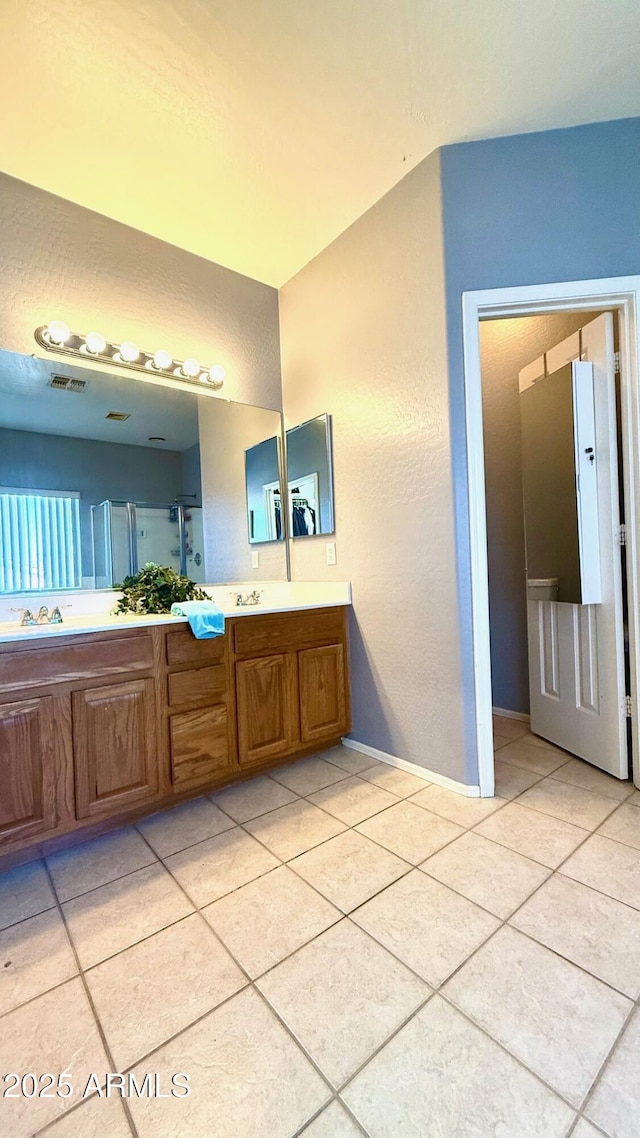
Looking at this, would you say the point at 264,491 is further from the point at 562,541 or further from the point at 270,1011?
the point at 270,1011

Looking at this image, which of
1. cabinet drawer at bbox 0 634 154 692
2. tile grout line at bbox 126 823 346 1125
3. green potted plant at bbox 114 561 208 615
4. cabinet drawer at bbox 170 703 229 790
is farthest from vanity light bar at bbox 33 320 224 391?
tile grout line at bbox 126 823 346 1125

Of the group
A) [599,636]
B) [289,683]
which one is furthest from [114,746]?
[599,636]

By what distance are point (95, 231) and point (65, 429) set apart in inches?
37.2

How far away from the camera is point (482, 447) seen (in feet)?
6.05

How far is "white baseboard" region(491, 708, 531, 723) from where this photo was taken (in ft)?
9.00

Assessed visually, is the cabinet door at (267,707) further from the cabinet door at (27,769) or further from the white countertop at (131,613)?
the cabinet door at (27,769)

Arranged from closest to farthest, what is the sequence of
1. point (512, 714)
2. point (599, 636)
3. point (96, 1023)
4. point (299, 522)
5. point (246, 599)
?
point (96, 1023) < point (599, 636) < point (246, 599) < point (299, 522) < point (512, 714)

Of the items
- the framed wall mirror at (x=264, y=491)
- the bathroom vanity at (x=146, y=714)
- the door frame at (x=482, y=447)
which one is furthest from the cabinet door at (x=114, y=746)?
the door frame at (x=482, y=447)

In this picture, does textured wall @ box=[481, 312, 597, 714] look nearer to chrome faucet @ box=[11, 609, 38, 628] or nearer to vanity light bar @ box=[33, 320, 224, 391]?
vanity light bar @ box=[33, 320, 224, 391]

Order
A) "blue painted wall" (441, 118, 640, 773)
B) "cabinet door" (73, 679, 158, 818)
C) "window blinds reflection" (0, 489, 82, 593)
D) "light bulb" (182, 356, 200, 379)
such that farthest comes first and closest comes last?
"light bulb" (182, 356, 200, 379), "window blinds reflection" (0, 489, 82, 593), "blue painted wall" (441, 118, 640, 773), "cabinet door" (73, 679, 158, 818)

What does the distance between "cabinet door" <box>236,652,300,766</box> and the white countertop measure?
0.25 meters

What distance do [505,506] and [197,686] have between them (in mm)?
2136

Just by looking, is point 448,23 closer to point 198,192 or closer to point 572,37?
point 572,37

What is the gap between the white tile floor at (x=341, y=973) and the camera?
818 mm
